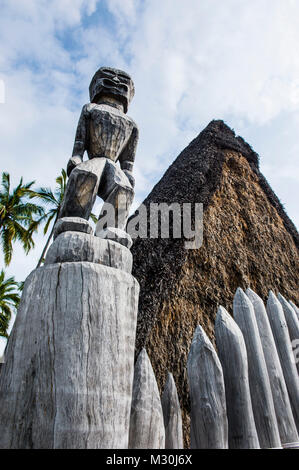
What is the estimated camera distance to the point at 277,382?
2350mm

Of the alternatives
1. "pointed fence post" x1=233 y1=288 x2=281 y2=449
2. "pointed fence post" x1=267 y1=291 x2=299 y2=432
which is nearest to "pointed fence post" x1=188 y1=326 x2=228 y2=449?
"pointed fence post" x1=233 y1=288 x2=281 y2=449

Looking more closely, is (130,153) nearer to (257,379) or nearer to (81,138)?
(81,138)

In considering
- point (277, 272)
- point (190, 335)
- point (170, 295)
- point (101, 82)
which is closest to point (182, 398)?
point (190, 335)

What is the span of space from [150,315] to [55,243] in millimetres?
3786

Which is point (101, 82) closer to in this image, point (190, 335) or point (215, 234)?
point (190, 335)

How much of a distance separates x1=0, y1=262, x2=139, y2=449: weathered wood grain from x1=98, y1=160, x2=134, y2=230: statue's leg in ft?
2.20

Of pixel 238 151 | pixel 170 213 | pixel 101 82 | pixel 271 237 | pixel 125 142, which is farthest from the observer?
pixel 238 151

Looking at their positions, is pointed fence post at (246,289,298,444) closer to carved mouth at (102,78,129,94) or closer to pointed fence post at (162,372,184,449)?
→ pointed fence post at (162,372,184,449)

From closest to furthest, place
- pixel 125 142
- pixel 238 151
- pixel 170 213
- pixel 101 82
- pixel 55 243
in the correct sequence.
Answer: pixel 55 243 → pixel 125 142 → pixel 101 82 → pixel 170 213 → pixel 238 151

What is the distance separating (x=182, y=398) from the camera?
201 inches

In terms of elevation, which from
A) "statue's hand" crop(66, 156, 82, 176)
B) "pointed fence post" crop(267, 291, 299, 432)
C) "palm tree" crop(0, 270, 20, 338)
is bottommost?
"pointed fence post" crop(267, 291, 299, 432)

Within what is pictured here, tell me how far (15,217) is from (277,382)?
62.0 ft

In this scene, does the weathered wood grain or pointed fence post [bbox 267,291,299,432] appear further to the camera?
pointed fence post [bbox 267,291,299,432]

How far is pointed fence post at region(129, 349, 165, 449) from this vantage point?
65.5 inches
